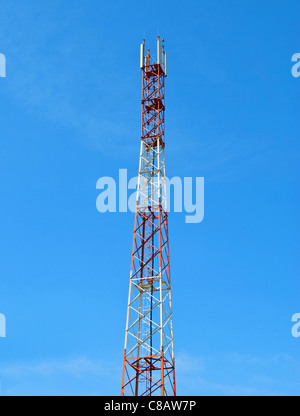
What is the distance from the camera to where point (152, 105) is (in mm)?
65875

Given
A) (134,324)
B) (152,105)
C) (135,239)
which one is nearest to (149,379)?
(134,324)

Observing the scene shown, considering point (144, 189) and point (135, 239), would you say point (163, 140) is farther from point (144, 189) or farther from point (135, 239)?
point (135, 239)

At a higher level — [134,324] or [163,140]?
[163,140]

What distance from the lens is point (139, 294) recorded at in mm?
57625
